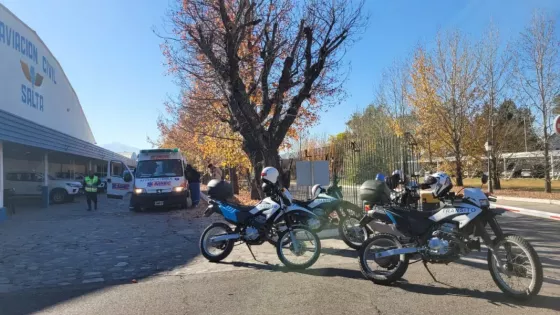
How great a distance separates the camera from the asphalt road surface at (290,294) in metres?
4.89

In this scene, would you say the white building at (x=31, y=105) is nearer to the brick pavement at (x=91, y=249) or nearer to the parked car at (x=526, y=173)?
the brick pavement at (x=91, y=249)

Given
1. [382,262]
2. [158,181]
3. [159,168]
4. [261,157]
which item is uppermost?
[261,157]

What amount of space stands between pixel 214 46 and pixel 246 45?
227 cm

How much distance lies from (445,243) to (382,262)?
0.87m

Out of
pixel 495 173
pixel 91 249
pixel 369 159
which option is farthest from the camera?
pixel 495 173

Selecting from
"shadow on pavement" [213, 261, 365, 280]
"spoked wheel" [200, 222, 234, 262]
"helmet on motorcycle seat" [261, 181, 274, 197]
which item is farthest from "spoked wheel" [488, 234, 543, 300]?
"spoked wheel" [200, 222, 234, 262]

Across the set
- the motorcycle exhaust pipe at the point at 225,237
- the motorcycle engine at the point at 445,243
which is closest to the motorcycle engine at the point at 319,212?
the motorcycle exhaust pipe at the point at 225,237

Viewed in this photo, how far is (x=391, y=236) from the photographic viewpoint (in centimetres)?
582

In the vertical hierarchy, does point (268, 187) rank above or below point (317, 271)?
above

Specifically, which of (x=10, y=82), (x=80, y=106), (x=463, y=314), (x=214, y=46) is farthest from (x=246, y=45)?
(x=80, y=106)

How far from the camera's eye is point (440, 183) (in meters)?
5.67

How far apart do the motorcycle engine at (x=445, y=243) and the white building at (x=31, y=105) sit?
1386 centimetres

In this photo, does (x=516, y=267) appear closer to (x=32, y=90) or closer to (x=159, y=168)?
(x=159, y=168)

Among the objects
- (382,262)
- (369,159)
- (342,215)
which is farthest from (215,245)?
(369,159)
